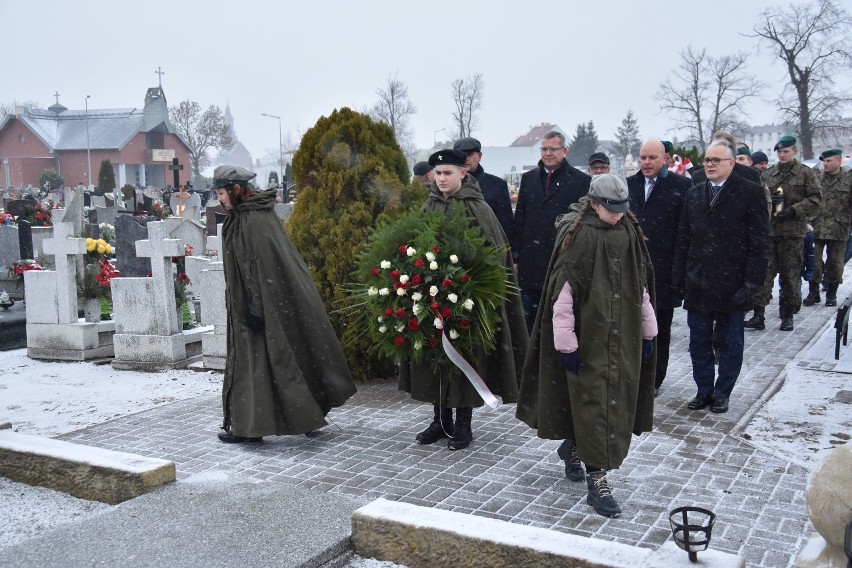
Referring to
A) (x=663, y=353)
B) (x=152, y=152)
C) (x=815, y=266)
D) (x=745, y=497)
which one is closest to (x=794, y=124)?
(x=815, y=266)

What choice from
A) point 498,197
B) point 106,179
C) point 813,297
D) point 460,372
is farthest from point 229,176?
point 106,179

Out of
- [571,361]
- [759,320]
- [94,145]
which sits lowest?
[759,320]

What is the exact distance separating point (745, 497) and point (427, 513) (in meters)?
2.08

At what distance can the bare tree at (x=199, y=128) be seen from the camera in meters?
82.9

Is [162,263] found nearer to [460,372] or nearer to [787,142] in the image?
[460,372]

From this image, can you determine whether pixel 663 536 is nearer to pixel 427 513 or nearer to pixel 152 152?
pixel 427 513

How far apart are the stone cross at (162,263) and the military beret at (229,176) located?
10.6 ft

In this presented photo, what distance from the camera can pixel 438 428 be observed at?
684 centimetres

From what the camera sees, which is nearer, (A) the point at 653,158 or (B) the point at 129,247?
(A) the point at 653,158

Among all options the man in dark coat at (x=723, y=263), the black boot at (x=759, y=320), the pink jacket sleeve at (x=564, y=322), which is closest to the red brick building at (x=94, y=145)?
the black boot at (x=759, y=320)

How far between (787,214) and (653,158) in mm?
4092

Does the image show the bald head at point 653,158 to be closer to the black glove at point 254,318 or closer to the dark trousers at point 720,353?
the dark trousers at point 720,353

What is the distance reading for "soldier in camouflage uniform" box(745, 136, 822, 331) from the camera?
11250 mm

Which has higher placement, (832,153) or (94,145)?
(94,145)
